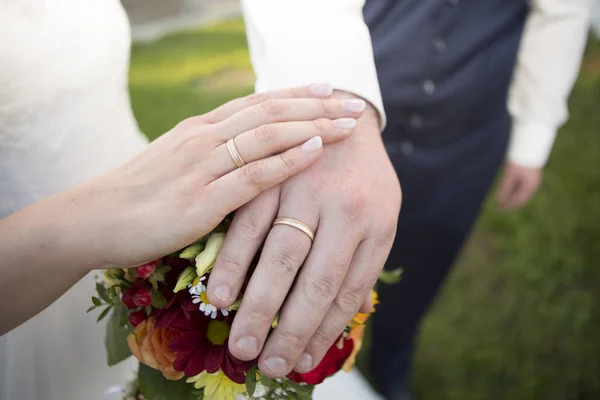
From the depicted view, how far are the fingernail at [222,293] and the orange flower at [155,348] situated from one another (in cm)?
12

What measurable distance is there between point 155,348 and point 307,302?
0.27 m

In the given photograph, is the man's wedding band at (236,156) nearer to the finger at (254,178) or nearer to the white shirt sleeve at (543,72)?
the finger at (254,178)

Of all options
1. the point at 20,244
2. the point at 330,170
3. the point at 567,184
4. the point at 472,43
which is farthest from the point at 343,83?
the point at 567,184

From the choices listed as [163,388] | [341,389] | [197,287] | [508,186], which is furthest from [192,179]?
[508,186]

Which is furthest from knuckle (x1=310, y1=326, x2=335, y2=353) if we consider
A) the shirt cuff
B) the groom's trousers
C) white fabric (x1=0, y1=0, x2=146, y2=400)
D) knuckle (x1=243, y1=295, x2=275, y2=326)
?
the shirt cuff

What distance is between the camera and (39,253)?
34.0 inches

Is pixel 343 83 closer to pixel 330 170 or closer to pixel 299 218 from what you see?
pixel 330 170

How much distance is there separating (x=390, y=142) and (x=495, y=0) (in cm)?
63

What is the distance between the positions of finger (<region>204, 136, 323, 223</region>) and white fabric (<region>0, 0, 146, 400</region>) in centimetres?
50

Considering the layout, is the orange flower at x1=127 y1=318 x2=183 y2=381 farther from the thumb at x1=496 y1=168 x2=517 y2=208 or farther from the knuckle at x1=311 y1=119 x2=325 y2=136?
the thumb at x1=496 y1=168 x2=517 y2=208

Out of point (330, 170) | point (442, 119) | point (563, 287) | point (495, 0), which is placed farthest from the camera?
point (563, 287)

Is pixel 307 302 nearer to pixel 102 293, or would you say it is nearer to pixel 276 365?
pixel 276 365

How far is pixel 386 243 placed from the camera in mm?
912

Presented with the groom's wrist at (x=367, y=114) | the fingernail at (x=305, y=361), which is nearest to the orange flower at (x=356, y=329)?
the fingernail at (x=305, y=361)
